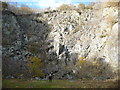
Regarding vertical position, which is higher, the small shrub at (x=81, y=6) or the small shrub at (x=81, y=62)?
the small shrub at (x=81, y=6)

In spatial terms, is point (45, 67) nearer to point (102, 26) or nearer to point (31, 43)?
point (31, 43)

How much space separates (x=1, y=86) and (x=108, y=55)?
11980 mm

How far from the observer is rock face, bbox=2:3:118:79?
22.8 m

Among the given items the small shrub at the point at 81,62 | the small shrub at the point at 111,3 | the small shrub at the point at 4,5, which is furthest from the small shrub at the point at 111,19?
the small shrub at the point at 4,5

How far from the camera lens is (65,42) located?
2773cm

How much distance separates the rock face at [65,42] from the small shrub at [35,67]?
2.24 ft

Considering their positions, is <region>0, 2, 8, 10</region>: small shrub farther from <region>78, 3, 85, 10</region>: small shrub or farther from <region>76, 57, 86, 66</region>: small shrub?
<region>76, 57, 86, 66</region>: small shrub

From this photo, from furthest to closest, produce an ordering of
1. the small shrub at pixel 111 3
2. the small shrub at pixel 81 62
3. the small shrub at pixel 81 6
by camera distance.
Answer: the small shrub at pixel 81 6, the small shrub at pixel 111 3, the small shrub at pixel 81 62

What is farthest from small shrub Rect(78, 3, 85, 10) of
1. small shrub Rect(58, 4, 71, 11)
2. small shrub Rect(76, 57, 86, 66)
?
small shrub Rect(76, 57, 86, 66)

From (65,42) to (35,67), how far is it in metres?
6.54

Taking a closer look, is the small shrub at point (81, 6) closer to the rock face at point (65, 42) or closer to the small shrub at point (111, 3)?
the rock face at point (65, 42)

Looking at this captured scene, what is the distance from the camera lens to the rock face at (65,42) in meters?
22.8

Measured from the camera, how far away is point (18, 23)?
101 ft

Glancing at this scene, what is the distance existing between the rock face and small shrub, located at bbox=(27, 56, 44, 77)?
682mm
